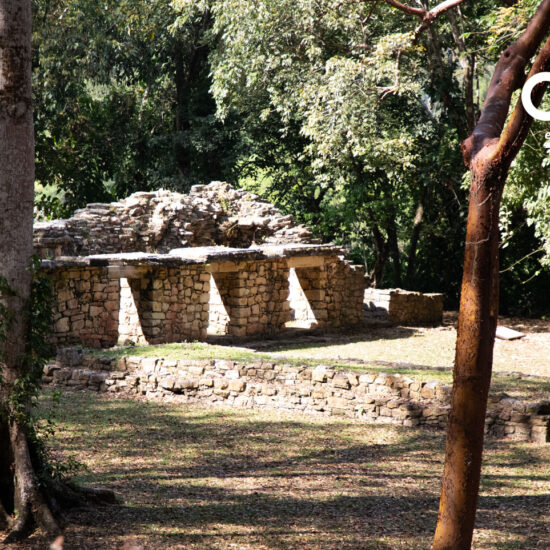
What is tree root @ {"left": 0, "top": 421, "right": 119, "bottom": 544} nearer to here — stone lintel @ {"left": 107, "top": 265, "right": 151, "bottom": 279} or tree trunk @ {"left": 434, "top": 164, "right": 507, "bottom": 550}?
tree trunk @ {"left": 434, "top": 164, "right": 507, "bottom": 550}

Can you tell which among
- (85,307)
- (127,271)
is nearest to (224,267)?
(127,271)

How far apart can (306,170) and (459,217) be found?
5.16 meters

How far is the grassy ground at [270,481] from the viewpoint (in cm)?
623

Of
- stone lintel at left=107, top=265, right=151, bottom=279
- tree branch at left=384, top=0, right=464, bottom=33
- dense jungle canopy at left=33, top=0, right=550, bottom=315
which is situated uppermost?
dense jungle canopy at left=33, top=0, right=550, bottom=315

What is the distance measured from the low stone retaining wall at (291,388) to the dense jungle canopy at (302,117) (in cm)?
632

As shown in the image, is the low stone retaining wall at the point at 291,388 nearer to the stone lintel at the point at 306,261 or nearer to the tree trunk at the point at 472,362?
the tree trunk at the point at 472,362

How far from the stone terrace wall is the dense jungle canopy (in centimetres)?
189

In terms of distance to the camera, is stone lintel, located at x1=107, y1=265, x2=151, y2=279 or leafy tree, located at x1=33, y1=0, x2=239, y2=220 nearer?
stone lintel, located at x1=107, y1=265, x2=151, y2=279

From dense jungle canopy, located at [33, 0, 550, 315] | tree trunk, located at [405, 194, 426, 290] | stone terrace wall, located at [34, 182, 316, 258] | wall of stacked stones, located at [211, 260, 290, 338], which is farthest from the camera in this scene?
tree trunk, located at [405, 194, 426, 290]

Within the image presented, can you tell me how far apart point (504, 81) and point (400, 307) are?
16857 millimetres

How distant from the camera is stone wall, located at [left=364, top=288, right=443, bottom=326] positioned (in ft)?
70.8

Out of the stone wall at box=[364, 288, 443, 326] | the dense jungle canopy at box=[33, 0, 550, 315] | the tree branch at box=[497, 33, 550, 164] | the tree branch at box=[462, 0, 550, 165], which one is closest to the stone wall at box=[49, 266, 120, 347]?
the dense jungle canopy at box=[33, 0, 550, 315]

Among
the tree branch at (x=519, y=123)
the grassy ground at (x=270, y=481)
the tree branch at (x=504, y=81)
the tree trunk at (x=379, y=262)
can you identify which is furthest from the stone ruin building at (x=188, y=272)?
the tree branch at (x=519, y=123)

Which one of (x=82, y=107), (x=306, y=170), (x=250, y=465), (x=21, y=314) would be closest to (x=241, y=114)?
(x=306, y=170)
